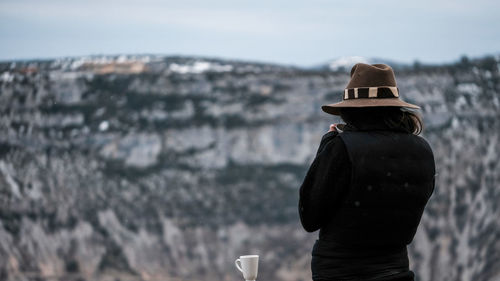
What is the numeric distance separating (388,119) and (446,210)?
35.5 metres

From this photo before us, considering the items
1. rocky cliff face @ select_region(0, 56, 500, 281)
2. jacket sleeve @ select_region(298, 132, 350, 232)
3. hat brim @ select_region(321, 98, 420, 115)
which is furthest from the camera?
rocky cliff face @ select_region(0, 56, 500, 281)

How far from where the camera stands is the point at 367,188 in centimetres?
376

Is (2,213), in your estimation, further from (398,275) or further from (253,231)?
(398,275)

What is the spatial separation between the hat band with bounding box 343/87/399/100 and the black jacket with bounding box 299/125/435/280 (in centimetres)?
15

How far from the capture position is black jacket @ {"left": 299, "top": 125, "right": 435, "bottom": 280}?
147 inches

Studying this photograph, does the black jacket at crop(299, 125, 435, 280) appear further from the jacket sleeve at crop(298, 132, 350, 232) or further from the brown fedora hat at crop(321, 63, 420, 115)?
the brown fedora hat at crop(321, 63, 420, 115)

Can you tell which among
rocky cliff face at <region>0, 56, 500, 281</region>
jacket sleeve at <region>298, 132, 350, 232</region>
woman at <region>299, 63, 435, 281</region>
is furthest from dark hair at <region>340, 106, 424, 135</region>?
rocky cliff face at <region>0, 56, 500, 281</region>

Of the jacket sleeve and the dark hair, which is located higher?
the dark hair

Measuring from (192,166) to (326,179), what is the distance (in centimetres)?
3649

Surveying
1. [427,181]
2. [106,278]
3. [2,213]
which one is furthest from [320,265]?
[2,213]

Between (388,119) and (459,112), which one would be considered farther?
(459,112)

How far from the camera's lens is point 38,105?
38344 mm

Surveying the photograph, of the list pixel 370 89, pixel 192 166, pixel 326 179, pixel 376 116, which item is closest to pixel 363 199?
pixel 326 179

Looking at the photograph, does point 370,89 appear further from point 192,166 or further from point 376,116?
point 192,166
